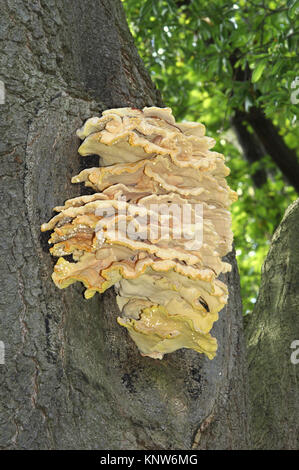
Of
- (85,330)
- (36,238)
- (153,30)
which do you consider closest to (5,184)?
(36,238)

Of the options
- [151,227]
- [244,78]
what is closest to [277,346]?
[151,227]

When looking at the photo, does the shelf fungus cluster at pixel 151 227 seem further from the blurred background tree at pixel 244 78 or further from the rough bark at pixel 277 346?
the blurred background tree at pixel 244 78

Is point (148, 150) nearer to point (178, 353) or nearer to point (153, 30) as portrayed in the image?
point (178, 353)

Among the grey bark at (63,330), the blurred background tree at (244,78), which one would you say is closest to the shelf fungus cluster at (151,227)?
the grey bark at (63,330)

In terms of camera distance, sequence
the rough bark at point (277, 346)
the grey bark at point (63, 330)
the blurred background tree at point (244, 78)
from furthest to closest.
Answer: the blurred background tree at point (244, 78) → the rough bark at point (277, 346) → the grey bark at point (63, 330)

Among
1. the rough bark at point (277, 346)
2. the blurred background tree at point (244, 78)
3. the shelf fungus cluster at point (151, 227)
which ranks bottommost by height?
the rough bark at point (277, 346)

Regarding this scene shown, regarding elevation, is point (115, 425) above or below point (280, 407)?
above
